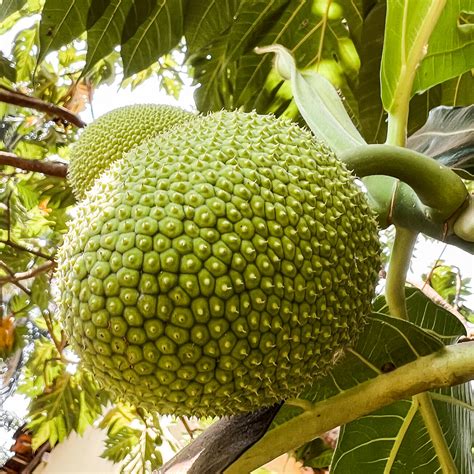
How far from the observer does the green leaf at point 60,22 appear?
3.14 ft

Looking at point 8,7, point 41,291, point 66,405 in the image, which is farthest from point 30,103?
point 66,405

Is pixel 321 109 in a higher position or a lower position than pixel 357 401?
higher

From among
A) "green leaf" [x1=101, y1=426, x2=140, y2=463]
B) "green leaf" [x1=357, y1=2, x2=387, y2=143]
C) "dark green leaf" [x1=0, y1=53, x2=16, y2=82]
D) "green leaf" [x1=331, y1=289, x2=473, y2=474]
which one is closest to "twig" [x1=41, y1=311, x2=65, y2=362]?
"green leaf" [x1=101, y1=426, x2=140, y2=463]

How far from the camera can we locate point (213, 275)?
1.80 ft

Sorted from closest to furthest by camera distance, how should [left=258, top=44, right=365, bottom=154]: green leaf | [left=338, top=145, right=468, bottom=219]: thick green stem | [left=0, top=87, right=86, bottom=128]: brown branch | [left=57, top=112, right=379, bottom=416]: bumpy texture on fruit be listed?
[left=57, top=112, right=379, bottom=416]: bumpy texture on fruit < [left=338, top=145, right=468, bottom=219]: thick green stem < [left=258, top=44, right=365, bottom=154]: green leaf < [left=0, top=87, right=86, bottom=128]: brown branch

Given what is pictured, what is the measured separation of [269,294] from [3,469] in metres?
2.77

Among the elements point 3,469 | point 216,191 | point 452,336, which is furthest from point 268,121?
point 3,469

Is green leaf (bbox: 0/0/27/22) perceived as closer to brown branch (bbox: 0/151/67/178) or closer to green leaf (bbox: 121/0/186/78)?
green leaf (bbox: 121/0/186/78)

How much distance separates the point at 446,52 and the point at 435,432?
18.4 inches

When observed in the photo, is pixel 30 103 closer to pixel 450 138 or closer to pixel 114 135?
pixel 114 135

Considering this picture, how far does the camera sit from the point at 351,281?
2.00 ft

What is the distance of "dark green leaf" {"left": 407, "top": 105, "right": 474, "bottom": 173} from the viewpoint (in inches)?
30.8

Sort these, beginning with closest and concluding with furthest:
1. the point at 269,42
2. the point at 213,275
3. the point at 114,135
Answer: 1. the point at 213,275
2. the point at 114,135
3. the point at 269,42

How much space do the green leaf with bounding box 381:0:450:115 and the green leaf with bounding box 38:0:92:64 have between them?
1.58ft
